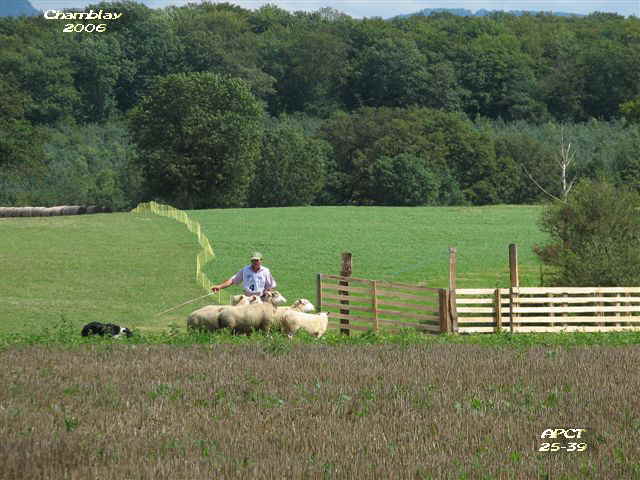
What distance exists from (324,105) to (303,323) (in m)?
132

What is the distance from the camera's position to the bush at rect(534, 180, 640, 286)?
32344mm

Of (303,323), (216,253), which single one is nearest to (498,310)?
(303,323)

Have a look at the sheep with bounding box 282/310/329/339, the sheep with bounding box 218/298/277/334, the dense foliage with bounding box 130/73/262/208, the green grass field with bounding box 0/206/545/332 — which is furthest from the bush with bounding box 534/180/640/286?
the dense foliage with bounding box 130/73/262/208

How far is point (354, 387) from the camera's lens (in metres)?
14.6

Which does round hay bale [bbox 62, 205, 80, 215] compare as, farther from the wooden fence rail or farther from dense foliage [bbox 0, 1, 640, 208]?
the wooden fence rail

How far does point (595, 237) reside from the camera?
111ft

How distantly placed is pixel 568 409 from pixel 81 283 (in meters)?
33.2

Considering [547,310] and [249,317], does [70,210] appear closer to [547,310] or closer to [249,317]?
[547,310]

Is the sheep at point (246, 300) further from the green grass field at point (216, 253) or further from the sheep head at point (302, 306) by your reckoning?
the green grass field at point (216, 253)

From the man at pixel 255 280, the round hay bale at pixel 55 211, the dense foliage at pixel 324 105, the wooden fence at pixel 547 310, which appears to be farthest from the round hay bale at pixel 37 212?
the man at pixel 255 280

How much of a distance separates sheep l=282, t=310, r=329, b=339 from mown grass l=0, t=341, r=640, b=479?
254 centimetres

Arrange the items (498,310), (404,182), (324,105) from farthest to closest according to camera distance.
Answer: (324,105) → (404,182) → (498,310)

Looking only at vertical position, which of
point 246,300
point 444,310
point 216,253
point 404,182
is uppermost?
point 404,182

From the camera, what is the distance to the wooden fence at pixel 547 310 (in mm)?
27781
